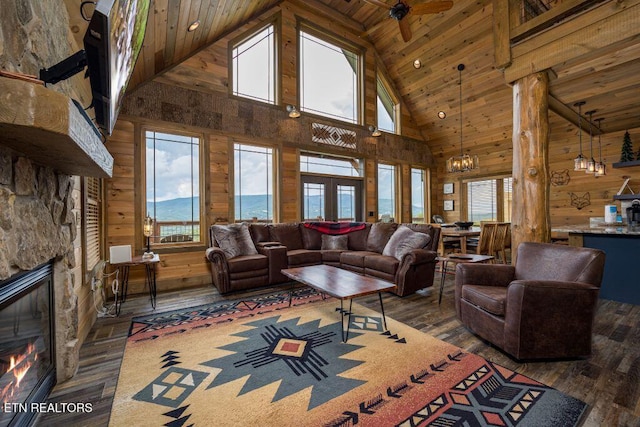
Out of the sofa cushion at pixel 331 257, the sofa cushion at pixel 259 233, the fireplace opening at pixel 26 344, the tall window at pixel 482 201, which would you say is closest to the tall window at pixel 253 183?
the sofa cushion at pixel 259 233

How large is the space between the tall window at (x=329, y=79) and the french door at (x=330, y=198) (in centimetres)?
145

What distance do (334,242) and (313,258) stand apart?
61 centimetres

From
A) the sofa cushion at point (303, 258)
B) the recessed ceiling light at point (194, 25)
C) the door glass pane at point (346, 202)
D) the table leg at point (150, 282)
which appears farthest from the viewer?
the door glass pane at point (346, 202)

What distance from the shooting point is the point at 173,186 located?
4.39 m

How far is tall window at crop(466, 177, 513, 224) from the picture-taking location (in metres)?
6.96

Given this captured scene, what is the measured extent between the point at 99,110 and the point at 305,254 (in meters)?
3.29

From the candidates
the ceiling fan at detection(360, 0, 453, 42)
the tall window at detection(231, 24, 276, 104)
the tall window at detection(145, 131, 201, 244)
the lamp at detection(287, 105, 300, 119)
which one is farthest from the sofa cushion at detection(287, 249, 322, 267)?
the ceiling fan at detection(360, 0, 453, 42)

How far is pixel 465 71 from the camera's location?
230 inches

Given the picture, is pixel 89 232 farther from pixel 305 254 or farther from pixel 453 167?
pixel 453 167

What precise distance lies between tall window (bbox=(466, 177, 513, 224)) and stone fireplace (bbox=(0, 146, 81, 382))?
26.3 ft

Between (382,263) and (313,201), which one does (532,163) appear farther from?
(313,201)

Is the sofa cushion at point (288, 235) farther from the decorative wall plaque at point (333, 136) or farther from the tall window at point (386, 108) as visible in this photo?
the tall window at point (386, 108)

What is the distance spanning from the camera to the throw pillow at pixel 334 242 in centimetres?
497

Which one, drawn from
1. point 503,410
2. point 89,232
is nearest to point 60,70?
point 89,232
